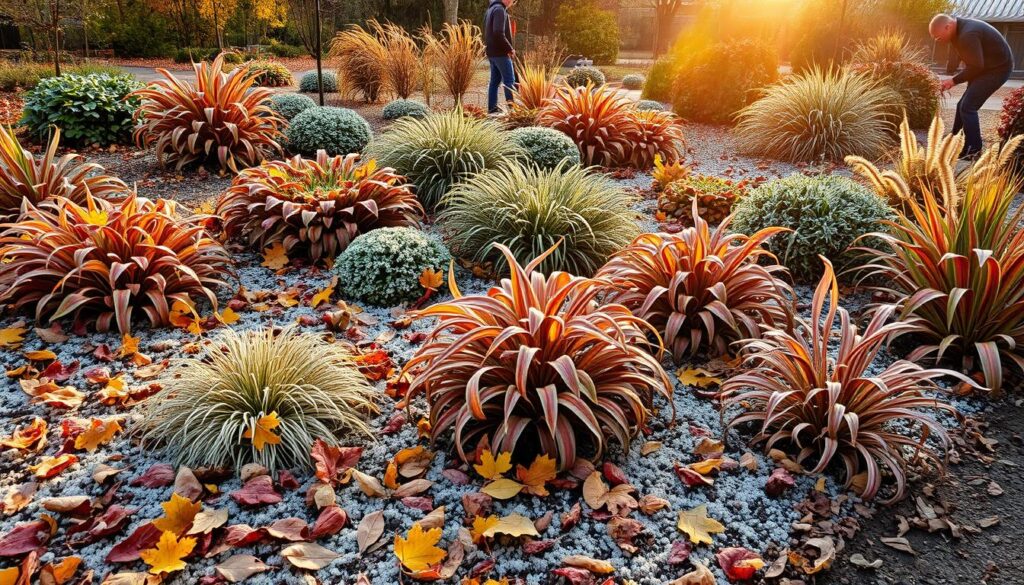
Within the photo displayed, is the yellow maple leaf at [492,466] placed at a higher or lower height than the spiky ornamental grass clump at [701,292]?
lower

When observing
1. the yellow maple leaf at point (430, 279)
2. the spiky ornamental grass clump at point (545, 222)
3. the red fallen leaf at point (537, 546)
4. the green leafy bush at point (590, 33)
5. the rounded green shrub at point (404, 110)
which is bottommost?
the red fallen leaf at point (537, 546)

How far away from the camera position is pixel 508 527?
2.17 metres

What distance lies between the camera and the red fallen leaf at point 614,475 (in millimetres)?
2484

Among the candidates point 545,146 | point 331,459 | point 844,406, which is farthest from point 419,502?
point 545,146

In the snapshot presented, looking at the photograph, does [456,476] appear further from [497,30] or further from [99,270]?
Result: [497,30]

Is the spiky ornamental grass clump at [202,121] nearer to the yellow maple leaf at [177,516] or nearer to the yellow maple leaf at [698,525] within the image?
the yellow maple leaf at [177,516]

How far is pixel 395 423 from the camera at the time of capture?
9.17ft

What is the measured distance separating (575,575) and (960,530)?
5.06ft

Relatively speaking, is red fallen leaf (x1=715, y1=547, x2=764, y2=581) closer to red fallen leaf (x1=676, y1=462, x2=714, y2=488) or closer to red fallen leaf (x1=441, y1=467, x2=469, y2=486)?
red fallen leaf (x1=676, y1=462, x2=714, y2=488)

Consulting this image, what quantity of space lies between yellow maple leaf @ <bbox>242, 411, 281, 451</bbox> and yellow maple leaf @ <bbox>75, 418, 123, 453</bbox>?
68 cm

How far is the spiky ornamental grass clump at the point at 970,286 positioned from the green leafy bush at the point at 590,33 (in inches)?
849

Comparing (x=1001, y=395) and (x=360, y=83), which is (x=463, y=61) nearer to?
(x=360, y=83)

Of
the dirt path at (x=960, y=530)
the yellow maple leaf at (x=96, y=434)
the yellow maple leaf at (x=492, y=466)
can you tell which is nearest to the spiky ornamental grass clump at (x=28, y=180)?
the yellow maple leaf at (x=96, y=434)

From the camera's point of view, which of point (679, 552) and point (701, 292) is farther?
point (701, 292)
